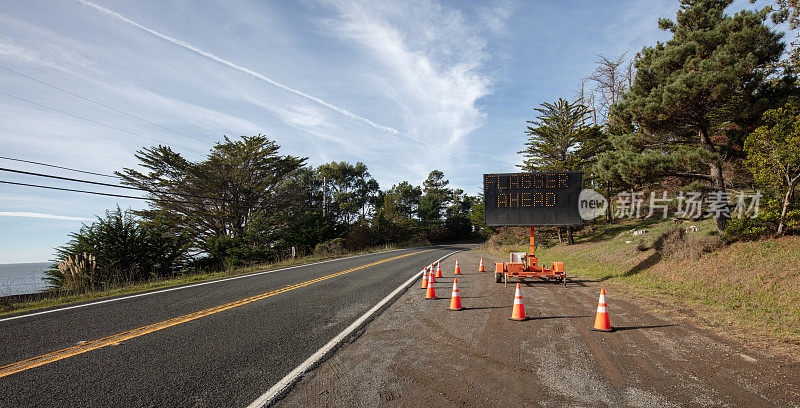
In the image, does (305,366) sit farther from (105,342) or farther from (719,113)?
(719,113)

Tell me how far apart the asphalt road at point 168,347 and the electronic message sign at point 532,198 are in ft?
18.4

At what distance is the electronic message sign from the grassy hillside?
2849 mm

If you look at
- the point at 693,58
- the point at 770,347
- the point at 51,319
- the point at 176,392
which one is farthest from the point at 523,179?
the point at 51,319

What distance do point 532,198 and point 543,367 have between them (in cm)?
803

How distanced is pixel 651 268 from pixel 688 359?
333 inches

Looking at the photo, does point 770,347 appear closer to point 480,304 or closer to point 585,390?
point 585,390

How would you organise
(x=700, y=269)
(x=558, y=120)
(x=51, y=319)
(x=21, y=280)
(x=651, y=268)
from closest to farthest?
(x=51, y=319) → (x=700, y=269) → (x=21, y=280) → (x=651, y=268) → (x=558, y=120)

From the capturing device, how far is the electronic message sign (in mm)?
11008

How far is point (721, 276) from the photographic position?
8.90 metres

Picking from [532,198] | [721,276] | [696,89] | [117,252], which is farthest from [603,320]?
[117,252]

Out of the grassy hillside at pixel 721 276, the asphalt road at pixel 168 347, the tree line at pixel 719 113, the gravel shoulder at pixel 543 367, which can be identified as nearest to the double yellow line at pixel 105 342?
the asphalt road at pixel 168 347

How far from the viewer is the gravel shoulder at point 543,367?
3.42 m

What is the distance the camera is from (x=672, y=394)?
3.51 meters

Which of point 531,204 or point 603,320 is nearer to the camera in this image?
point 603,320
